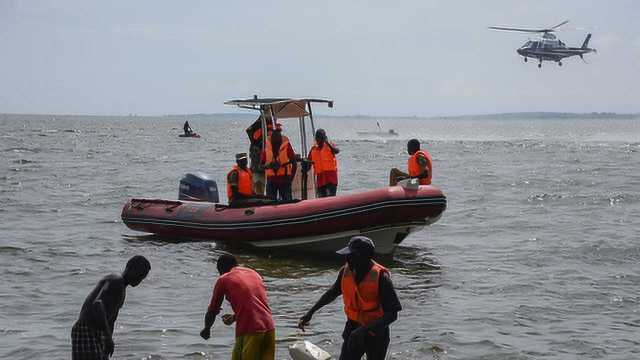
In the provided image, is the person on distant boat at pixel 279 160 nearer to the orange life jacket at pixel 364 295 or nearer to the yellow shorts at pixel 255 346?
the yellow shorts at pixel 255 346

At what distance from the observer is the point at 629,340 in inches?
392

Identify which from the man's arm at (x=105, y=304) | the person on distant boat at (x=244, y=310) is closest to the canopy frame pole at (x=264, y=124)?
the person on distant boat at (x=244, y=310)

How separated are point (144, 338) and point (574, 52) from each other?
60.5 meters

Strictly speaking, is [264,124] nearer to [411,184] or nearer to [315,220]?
[315,220]

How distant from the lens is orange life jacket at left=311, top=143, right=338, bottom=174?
14.2m

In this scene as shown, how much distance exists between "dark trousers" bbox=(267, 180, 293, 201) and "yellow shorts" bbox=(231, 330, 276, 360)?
768 cm

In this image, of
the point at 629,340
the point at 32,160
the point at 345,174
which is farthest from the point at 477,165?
the point at 629,340

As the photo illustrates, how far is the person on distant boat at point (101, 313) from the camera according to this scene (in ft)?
19.9

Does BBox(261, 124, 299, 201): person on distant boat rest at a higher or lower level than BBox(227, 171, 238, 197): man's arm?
higher

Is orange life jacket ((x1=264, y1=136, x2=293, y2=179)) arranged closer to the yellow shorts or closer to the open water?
the open water

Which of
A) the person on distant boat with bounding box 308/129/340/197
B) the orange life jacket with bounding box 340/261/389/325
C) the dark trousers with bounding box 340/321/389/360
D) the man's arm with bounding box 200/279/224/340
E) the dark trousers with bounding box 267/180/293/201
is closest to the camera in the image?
the orange life jacket with bounding box 340/261/389/325

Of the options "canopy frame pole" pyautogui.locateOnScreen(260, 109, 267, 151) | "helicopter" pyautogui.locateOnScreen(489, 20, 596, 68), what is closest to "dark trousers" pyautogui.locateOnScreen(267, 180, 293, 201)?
"canopy frame pole" pyautogui.locateOnScreen(260, 109, 267, 151)

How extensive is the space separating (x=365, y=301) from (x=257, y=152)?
885 centimetres

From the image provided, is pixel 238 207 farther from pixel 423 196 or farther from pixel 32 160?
pixel 32 160
